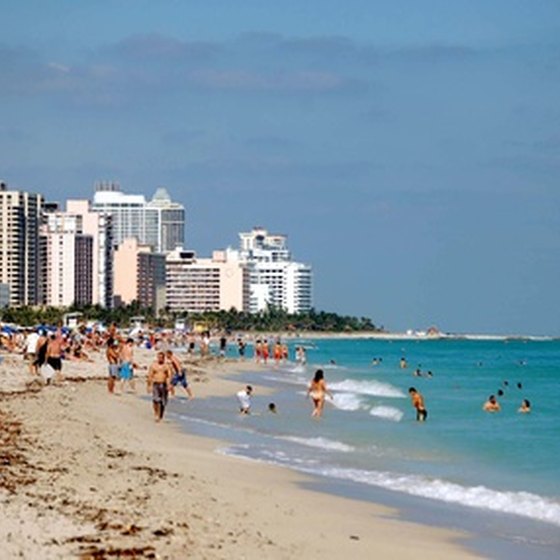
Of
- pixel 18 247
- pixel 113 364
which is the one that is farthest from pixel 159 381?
pixel 18 247

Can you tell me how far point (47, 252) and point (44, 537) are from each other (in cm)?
18727

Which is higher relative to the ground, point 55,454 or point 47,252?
point 47,252

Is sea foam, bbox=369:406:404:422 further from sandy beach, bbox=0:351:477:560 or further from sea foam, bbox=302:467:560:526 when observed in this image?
sea foam, bbox=302:467:560:526

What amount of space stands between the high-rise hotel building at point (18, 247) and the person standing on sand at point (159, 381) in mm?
159002

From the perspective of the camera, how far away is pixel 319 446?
21.8 m

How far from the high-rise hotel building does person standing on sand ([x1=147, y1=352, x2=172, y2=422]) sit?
159002 millimetres

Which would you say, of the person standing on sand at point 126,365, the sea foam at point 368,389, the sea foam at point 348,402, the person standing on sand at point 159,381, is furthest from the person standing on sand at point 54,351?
the sea foam at point 368,389

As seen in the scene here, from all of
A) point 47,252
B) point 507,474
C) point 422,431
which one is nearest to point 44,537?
point 507,474

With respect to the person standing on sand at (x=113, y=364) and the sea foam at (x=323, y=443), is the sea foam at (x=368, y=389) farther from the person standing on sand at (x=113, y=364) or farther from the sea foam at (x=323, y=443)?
the sea foam at (x=323, y=443)

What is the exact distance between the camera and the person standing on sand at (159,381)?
23.2 m

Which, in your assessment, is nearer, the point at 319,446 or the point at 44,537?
the point at 44,537

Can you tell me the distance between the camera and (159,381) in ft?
77.2

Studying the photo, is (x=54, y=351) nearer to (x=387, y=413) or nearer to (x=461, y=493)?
(x=387, y=413)

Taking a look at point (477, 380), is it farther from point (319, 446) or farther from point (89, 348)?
point (319, 446)
